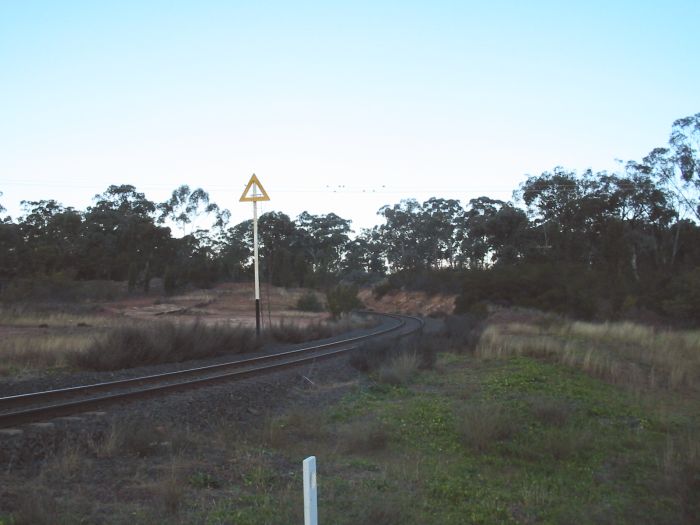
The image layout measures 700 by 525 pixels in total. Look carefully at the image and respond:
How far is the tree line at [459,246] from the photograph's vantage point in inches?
1630

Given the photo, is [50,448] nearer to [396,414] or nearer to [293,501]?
[293,501]

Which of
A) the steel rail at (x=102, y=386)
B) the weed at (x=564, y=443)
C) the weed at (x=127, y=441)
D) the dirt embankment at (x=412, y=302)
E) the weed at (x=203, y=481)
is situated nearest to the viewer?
the weed at (x=203, y=481)

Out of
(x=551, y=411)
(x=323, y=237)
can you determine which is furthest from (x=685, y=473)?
(x=323, y=237)

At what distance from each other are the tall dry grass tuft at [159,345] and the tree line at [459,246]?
36.3ft

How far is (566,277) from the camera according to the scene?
40875 millimetres

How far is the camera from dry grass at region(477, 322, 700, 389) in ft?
52.8

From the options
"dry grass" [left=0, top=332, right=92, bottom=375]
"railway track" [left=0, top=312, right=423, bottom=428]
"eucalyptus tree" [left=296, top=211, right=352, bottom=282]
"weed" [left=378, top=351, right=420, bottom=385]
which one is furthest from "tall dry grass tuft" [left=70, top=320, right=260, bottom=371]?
"eucalyptus tree" [left=296, top=211, right=352, bottom=282]

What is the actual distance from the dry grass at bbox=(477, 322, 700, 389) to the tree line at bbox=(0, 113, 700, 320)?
9287 mm

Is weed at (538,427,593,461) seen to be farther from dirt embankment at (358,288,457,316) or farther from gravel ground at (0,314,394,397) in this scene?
dirt embankment at (358,288,457,316)

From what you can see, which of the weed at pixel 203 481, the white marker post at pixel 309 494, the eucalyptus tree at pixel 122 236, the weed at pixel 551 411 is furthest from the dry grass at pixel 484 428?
the eucalyptus tree at pixel 122 236

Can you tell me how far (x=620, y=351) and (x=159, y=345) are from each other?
14737 millimetres

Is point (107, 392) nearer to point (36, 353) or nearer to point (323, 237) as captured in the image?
point (36, 353)

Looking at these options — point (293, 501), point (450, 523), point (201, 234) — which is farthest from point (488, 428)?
point (201, 234)

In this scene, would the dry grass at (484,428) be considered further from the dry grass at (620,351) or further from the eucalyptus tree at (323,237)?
the eucalyptus tree at (323,237)
